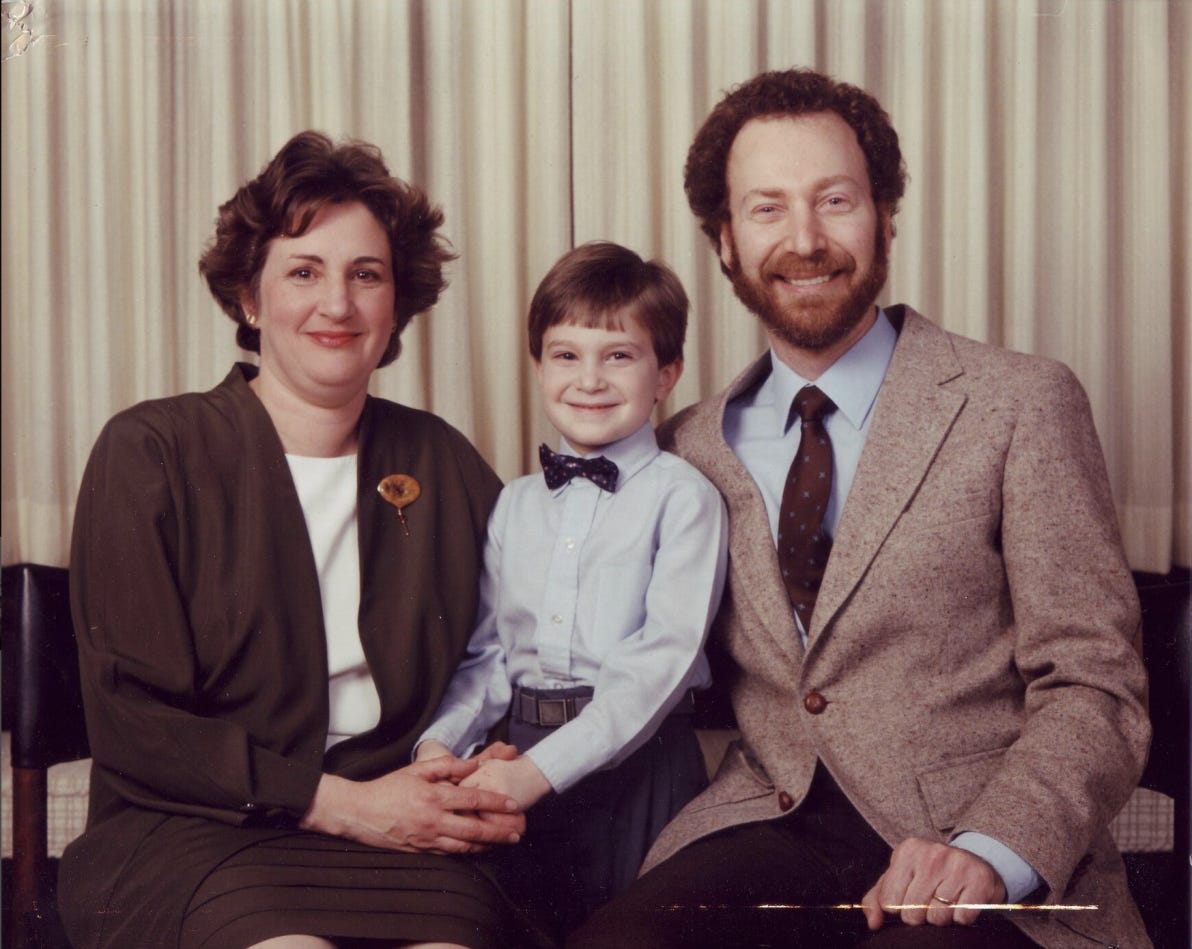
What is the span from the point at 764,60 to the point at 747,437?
1.96 feet

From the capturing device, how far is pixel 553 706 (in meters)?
1.80

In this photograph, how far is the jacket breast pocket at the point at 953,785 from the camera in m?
1.66

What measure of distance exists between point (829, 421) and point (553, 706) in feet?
1.96

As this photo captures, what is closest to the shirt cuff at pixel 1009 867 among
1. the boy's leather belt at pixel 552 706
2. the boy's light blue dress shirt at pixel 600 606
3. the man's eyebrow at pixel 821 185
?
the boy's light blue dress shirt at pixel 600 606

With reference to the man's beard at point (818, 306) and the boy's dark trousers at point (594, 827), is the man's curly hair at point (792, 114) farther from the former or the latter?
the boy's dark trousers at point (594, 827)

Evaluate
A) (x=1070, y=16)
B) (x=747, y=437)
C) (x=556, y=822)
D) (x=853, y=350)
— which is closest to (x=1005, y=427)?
(x=853, y=350)

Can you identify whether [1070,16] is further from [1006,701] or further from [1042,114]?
[1006,701]

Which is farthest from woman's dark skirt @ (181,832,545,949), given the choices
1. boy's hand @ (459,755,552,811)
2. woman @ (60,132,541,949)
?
boy's hand @ (459,755,552,811)

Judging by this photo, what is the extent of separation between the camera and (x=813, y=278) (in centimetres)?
183

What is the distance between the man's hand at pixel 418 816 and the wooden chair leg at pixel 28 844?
0.54 meters

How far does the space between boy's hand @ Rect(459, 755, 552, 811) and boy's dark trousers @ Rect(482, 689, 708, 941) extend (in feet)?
0.11

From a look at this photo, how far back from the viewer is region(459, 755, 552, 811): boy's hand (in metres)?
1.69

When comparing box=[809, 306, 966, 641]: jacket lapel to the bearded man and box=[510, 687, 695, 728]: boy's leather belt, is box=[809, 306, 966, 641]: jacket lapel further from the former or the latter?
box=[510, 687, 695, 728]: boy's leather belt

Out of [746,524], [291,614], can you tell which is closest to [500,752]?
[291,614]
